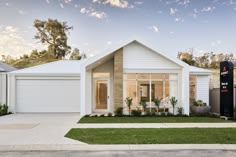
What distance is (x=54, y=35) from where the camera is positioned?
4556 centimetres

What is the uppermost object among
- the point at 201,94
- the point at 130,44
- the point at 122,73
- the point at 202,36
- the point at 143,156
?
the point at 202,36

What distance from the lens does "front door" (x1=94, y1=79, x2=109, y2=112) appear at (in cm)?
1809

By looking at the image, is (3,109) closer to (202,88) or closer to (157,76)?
(157,76)

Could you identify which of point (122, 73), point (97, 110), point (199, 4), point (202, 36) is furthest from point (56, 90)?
point (202, 36)

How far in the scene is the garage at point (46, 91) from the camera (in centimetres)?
1842

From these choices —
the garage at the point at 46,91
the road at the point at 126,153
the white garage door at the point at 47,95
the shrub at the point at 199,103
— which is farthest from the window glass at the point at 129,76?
the road at the point at 126,153

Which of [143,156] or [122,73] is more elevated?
[122,73]

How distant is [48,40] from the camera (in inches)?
1793

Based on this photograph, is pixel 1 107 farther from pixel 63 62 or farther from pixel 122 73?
pixel 122 73

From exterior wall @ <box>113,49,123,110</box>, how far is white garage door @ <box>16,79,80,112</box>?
367 centimetres

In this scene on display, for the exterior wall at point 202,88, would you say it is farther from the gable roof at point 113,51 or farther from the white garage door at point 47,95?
the white garage door at point 47,95

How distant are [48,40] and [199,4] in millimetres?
29635

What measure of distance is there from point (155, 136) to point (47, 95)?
37.2ft

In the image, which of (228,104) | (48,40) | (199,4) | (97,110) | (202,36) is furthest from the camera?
(48,40)
